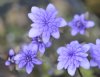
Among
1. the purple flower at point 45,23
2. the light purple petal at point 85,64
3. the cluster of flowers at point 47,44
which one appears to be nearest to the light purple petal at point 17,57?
the cluster of flowers at point 47,44

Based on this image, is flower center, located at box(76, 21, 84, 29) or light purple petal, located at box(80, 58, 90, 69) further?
flower center, located at box(76, 21, 84, 29)

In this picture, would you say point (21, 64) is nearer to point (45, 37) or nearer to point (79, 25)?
point (45, 37)

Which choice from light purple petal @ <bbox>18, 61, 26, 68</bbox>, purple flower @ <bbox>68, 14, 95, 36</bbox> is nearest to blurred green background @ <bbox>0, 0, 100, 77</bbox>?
purple flower @ <bbox>68, 14, 95, 36</bbox>

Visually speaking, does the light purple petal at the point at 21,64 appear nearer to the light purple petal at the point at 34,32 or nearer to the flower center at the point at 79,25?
the light purple petal at the point at 34,32

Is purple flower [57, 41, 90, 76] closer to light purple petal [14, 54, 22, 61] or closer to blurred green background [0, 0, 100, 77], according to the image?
light purple petal [14, 54, 22, 61]

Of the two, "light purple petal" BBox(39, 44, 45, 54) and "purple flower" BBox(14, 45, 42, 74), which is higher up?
"light purple petal" BBox(39, 44, 45, 54)

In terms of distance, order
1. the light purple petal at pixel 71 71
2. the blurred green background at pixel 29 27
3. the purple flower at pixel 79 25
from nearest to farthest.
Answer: the light purple petal at pixel 71 71 < the purple flower at pixel 79 25 < the blurred green background at pixel 29 27

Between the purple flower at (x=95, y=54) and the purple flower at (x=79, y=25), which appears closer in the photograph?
the purple flower at (x=95, y=54)

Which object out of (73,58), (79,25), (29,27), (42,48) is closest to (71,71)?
(73,58)

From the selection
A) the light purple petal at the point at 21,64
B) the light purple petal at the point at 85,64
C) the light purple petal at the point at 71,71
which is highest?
the light purple petal at the point at 21,64
